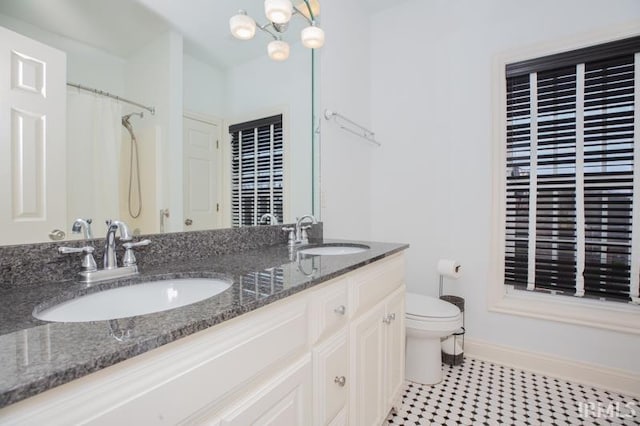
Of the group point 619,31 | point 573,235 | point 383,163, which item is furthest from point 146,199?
point 619,31

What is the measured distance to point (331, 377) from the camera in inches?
37.2

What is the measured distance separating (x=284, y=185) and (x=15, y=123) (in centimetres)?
111

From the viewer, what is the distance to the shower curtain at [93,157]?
843 millimetres

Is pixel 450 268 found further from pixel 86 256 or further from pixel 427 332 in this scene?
pixel 86 256

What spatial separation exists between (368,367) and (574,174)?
5.69 feet

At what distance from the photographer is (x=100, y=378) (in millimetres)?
410

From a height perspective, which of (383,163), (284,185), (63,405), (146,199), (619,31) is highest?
(619,31)

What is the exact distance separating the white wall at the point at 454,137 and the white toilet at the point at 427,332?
47 centimetres

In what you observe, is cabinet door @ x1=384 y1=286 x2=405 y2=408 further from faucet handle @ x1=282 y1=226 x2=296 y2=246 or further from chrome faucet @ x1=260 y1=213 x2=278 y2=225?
chrome faucet @ x1=260 y1=213 x2=278 y2=225

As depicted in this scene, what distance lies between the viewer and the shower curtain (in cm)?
84

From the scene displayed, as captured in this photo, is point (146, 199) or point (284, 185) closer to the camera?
point (146, 199)

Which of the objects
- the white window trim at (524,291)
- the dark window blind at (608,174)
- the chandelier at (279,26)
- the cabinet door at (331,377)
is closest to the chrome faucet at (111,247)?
the cabinet door at (331,377)

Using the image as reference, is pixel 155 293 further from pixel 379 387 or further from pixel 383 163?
pixel 383 163

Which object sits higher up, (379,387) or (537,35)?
(537,35)
